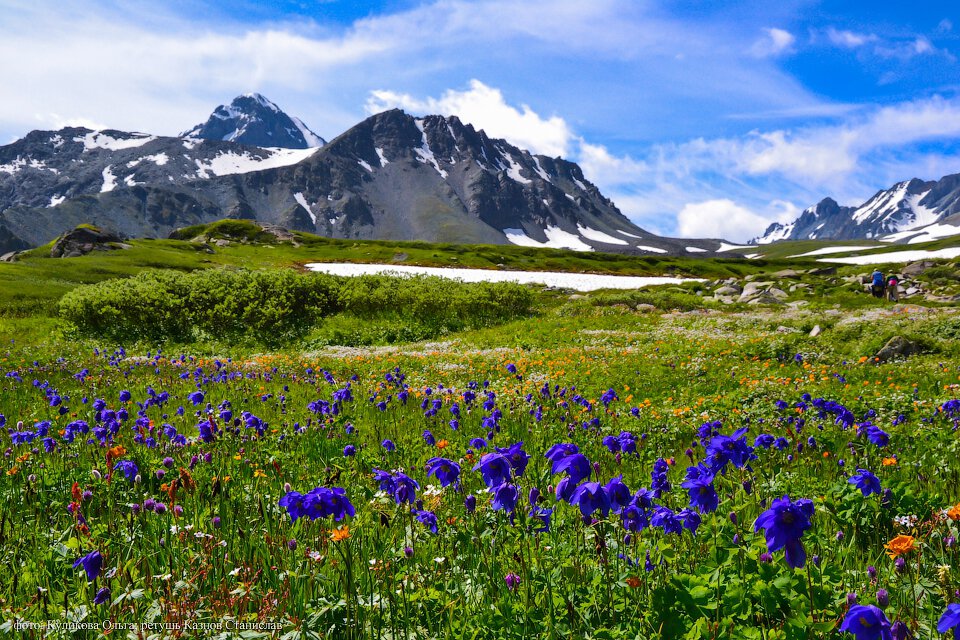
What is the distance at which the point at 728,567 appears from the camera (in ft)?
11.1

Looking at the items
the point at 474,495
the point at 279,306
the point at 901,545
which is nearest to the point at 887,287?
the point at 279,306

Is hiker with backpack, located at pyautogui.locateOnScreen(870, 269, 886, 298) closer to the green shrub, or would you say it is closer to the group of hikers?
the group of hikers

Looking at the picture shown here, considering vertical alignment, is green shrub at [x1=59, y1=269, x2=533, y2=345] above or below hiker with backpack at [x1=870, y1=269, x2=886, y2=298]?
below

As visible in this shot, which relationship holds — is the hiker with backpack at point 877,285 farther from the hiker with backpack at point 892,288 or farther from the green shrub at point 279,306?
the green shrub at point 279,306

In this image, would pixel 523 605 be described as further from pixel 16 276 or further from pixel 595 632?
pixel 16 276

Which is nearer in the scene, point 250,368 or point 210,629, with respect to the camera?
point 210,629

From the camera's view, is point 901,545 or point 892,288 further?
point 892,288

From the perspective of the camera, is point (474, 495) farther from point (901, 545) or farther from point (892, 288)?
point (892, 288)

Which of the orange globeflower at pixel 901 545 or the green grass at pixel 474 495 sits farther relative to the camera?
the green grass at pixel 474 495

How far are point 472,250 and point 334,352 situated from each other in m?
117

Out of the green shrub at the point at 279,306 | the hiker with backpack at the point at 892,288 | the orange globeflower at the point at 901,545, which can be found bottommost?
the green shrub at the point at 279,306

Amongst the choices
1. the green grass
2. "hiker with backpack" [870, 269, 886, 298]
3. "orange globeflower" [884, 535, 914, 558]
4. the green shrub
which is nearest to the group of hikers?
"hiker with backpack" [870, 269, 886, 298]

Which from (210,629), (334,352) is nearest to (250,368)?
(334,352)

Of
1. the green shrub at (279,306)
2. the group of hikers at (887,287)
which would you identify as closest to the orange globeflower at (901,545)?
the green shrub at (279,306)
